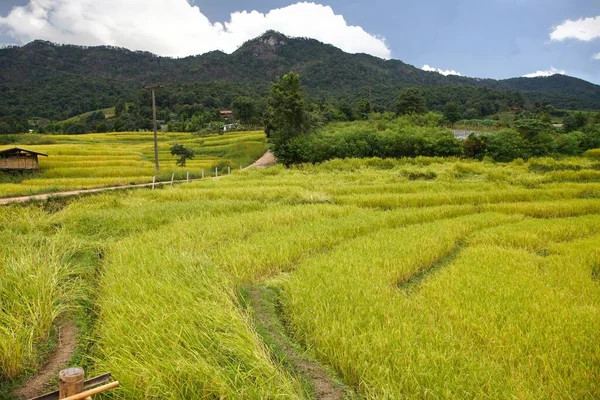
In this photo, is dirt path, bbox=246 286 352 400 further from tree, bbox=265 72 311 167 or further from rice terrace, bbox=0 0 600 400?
tree, bbox=265 72 311 167

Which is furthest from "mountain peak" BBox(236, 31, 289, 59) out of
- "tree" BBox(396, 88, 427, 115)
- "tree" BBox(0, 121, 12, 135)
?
"tree" BBox(0, 121, 12, 135)

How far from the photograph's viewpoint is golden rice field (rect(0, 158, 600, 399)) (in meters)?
3.29

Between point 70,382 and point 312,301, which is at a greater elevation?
point 70,382

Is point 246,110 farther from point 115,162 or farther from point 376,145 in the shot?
point 115,162

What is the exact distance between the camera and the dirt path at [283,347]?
329 centimetres

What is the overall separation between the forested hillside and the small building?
112 feet

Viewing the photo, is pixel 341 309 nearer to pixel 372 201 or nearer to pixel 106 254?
pixel 106 254

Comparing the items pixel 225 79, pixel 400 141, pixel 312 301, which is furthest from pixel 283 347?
pixel 225 79

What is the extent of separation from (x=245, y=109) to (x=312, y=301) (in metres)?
48.5

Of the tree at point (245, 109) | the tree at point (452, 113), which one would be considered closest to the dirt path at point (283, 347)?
the tree at point (452, 113)

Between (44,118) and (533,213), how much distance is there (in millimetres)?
73416

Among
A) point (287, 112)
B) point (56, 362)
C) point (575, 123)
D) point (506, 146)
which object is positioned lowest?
point (56, 362)

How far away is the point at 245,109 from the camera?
50844 mm

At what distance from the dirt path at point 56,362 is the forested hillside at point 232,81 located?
152 ft
